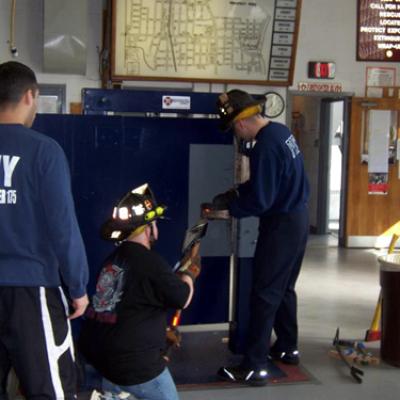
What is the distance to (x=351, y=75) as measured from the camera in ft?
29.0

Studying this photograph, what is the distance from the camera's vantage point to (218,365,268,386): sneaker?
3.92 metres

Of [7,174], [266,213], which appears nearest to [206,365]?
[266,213]

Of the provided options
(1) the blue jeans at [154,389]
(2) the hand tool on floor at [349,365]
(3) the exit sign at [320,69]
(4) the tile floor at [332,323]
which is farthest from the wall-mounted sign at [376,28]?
(1) the blue jeans at [154,389]

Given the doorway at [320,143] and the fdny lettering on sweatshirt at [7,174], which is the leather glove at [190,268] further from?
the doorway at [320,143]

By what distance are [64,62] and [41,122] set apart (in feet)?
12.6

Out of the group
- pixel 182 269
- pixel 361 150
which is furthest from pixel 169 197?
pixel 361 150

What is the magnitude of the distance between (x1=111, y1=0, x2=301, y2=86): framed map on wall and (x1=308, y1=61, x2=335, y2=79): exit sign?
2.13 feet

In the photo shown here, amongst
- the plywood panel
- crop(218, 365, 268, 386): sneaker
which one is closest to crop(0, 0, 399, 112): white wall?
the plywood panel

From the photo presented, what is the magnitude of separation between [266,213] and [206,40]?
4.25 m

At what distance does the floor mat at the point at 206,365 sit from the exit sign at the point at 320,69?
4.66 metres

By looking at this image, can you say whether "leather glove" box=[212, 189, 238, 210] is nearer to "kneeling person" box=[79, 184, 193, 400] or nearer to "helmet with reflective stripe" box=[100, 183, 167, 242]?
"helmet with reflective stripe" box=[100, 183, 167, 242]

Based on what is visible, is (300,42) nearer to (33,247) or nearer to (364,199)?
(364,199)

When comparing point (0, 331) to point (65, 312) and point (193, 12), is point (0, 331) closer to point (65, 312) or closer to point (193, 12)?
point (65, 312)

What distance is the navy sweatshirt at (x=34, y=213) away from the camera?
250 cm
